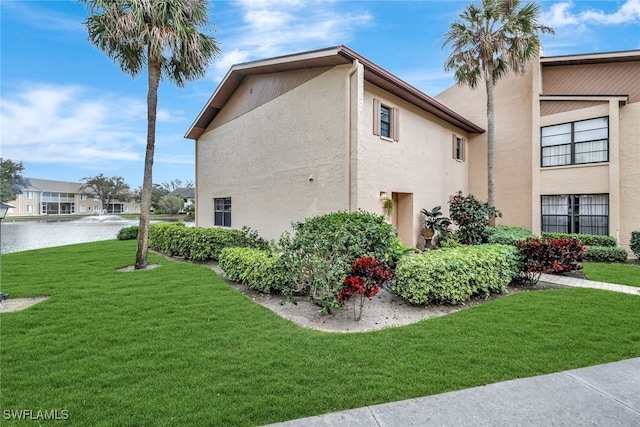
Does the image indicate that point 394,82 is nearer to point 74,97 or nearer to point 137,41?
point 137,41

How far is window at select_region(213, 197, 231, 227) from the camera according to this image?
14.7m

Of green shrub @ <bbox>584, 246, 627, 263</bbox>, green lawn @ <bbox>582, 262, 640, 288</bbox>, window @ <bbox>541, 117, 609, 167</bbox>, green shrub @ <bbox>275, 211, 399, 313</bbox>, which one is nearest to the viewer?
green shrub @ <bbox>275, 211, 399, 313</bbox>

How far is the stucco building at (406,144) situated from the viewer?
380 inches

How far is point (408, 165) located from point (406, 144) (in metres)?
0.75

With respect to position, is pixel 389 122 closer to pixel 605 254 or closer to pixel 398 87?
pixel 398 87

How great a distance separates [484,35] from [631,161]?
7.38 meters

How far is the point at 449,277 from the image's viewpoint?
6.14 meters

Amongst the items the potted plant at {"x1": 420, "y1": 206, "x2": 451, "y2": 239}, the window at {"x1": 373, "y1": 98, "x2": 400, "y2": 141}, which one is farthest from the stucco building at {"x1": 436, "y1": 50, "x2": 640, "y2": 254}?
the window at {"x1": 373, "y1": 98, "x2": 400, "y2": 141}

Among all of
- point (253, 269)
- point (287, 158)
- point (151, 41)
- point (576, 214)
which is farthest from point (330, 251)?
point (576, 214)

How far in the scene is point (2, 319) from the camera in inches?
209

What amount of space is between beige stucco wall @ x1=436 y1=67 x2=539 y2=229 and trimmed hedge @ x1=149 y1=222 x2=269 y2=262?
11459mm

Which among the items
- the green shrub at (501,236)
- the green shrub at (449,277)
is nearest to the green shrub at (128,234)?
the green shrub at (449,277)

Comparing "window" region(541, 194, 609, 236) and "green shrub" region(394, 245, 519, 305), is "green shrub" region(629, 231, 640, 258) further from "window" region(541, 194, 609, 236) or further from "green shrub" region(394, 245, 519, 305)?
"green shrub" region(394, 245, 519, 305)
